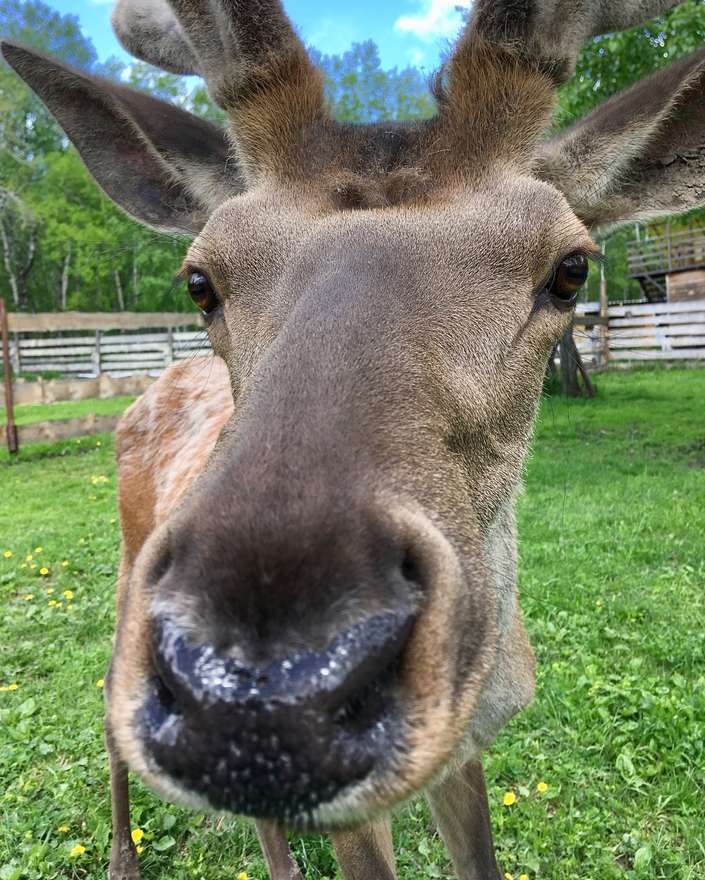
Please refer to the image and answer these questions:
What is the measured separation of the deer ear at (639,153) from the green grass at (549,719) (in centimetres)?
126

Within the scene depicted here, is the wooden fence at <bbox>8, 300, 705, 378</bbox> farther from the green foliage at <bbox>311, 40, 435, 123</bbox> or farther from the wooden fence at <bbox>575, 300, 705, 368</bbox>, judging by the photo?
the green foliage at <bbox>311, 40, 435, 123</bbox>

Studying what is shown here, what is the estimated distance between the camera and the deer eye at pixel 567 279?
252 centimetres

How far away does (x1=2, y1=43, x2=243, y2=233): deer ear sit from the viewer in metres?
3.34

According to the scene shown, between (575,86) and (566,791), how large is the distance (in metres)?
10.7

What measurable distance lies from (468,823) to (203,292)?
267 centimetres

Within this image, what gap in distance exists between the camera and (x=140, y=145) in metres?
3.65

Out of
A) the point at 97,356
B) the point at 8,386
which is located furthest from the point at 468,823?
the point at 97,356

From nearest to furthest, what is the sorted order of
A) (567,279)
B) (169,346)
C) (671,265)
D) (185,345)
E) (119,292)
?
(567,279) < (185,345) < (169,346) < (671,265) < (119,292)

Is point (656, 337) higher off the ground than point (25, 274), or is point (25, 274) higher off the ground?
point (25, 274)

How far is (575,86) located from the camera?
11.3 meters

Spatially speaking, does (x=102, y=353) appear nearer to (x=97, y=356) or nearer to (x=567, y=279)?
(x=97, y=356)

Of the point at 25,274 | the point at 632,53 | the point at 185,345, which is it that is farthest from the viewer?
the point at 25,274

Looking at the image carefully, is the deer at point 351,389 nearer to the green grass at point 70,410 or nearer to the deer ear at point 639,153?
the deer ear at point 639,153

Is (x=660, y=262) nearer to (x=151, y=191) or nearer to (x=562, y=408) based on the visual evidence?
(x=562, y=408)
